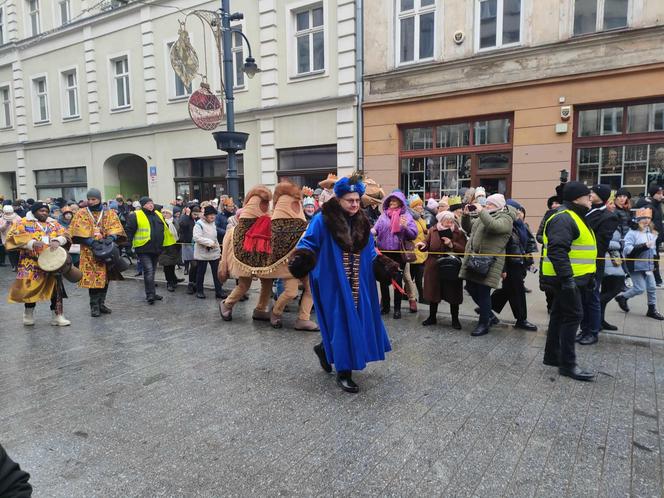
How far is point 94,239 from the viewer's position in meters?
7.06

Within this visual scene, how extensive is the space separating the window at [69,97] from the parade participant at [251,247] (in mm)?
17533

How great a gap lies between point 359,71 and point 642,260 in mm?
9353

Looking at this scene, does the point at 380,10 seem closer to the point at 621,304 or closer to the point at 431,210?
the point at 431,210

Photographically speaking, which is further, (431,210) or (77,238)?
(431,210)

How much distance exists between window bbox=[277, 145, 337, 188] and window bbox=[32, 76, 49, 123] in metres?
13.0

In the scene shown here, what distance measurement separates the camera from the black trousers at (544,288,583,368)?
4340 millimetres

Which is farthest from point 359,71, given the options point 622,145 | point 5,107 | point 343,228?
point 5,107

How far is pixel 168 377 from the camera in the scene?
14.7 ft

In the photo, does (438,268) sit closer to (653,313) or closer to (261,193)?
(261,193)

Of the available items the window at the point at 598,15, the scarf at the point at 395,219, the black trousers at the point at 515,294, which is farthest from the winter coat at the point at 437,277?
the window at the point at 598,15

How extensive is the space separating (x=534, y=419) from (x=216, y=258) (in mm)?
6052

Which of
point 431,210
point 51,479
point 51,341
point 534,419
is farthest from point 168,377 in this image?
point 431,210

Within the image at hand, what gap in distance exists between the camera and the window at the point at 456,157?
12.0 meters

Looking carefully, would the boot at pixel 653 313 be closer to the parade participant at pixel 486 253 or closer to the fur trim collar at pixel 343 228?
the parade participant at pixel 486 253
